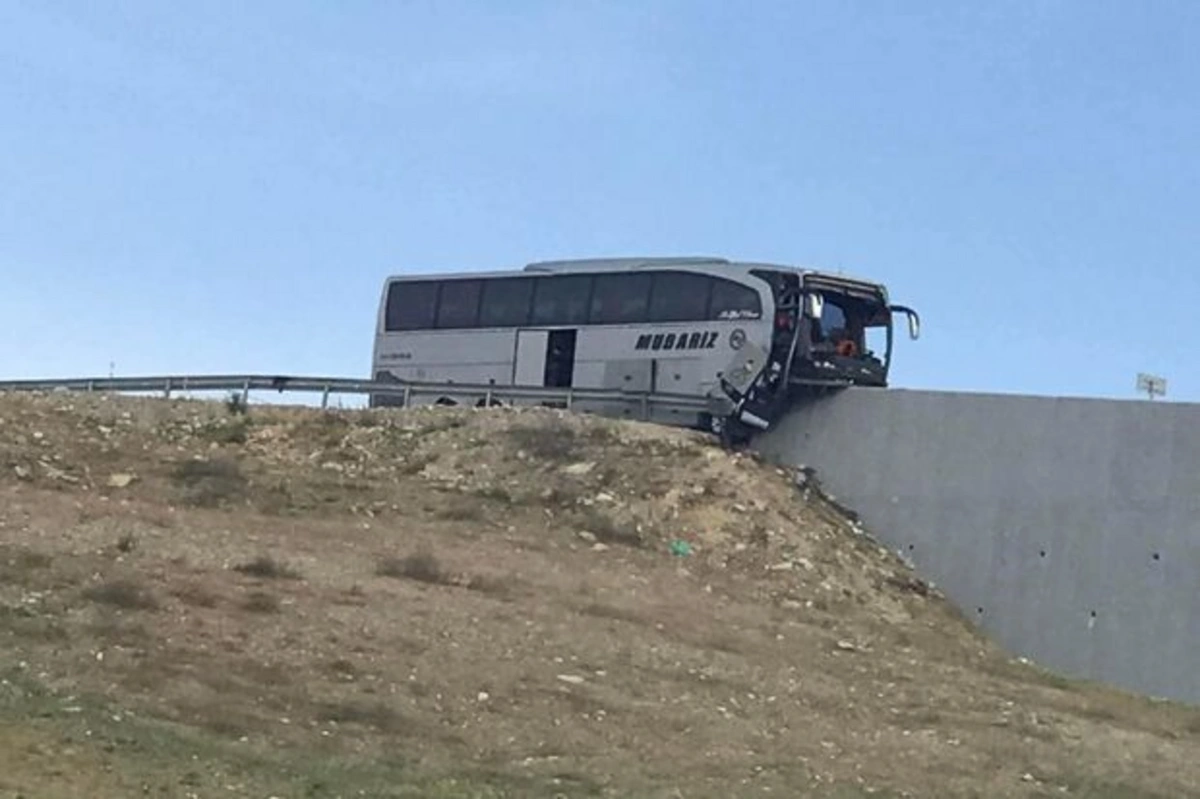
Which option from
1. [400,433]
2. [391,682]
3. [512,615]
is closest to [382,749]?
[391,682]

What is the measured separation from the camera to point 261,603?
20.3 m

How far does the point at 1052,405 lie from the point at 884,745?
12.4m

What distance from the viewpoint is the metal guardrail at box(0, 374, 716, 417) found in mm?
35125

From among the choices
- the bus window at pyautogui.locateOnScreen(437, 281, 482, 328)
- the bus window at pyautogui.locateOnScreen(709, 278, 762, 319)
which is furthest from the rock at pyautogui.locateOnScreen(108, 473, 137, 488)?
the bus window at pyautogui.locateOnScreen(437, 281, 482, 328)

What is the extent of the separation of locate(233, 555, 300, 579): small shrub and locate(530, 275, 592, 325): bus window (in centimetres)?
1595

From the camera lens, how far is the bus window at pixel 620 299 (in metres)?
36.7

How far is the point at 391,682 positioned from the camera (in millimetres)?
17734

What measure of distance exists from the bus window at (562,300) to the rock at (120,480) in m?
11.5

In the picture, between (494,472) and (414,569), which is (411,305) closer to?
(494,472)

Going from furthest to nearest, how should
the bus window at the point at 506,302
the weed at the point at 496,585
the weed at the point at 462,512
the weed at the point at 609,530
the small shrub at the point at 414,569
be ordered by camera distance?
the bus window at the point at 506,302 → the weed at the point at 462,512 → the weed at the point at 609,530 → the small shrub at the point at 414,569 → the weed at the point at 496,585

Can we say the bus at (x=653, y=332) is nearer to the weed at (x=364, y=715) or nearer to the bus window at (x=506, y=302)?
the bus window at (x=506, y=302)

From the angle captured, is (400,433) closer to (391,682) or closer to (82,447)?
(82,447)

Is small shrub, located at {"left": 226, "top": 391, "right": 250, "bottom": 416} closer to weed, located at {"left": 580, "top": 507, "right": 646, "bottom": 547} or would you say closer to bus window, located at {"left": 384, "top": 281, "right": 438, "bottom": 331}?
bus window, located at {"left": 384, "top": 281, "right": 438, "bottom": 331}

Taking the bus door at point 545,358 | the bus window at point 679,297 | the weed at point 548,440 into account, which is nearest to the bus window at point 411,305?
the bus door at point 545,358
